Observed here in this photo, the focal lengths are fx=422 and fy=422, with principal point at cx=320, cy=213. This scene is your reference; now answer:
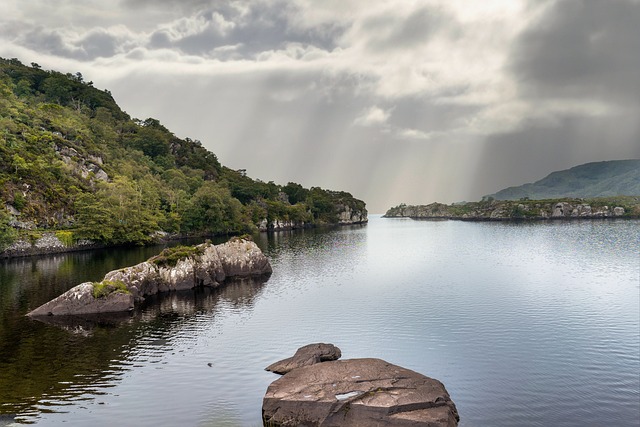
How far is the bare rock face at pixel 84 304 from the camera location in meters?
45.8

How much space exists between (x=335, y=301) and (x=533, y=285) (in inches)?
1146

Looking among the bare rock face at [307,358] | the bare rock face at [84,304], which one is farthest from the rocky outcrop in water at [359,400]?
the bare rock face at [84,304]

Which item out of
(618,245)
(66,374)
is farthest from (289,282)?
(618,245)

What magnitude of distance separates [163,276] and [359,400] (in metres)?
45.5

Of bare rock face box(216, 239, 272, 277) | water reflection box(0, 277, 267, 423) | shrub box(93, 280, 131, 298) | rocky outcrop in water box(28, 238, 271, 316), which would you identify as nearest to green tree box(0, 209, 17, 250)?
rocky outcrop in water box(28, 238, 271, 316)

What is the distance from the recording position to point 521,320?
4200 centimetres

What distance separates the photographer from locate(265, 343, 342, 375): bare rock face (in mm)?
29109

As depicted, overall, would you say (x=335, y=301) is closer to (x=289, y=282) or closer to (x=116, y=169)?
(x=289, y=282)

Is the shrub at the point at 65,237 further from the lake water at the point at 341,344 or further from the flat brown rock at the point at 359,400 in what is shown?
the flat brown rock at the point at 359,400

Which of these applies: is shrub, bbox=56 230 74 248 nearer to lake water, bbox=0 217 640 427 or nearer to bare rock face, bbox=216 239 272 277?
lake water, bbox=0 217 640 427

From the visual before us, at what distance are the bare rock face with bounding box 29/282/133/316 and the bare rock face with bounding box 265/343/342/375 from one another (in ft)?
85.9

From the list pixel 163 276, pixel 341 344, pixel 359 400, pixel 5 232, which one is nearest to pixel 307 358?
pixel 341 344

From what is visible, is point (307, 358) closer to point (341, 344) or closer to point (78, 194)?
point (341, 344)

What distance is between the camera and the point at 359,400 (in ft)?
70.2
